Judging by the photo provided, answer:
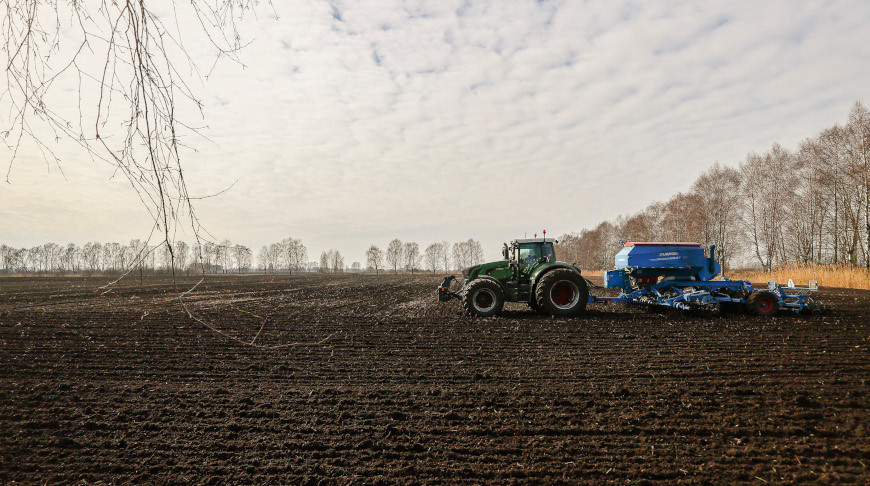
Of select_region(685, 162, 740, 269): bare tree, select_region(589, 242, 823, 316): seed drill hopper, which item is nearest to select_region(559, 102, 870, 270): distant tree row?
select_region(685, 162, 740, 269): bare tree

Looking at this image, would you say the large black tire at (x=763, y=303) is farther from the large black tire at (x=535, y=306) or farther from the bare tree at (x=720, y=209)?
the bare tree at (x=720, y=209)

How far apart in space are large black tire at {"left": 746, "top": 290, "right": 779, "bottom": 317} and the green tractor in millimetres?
4397

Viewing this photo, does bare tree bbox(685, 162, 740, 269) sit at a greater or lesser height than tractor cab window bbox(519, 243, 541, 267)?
greater

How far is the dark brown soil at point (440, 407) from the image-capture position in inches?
157

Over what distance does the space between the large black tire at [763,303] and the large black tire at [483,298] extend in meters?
6.67

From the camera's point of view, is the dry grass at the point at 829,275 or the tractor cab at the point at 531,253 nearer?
the tractor cab at the point at 531,253

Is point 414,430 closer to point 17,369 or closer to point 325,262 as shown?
point 17,369

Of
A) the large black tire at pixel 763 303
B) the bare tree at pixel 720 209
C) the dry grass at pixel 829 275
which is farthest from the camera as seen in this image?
the bare tree at pixel 720 209

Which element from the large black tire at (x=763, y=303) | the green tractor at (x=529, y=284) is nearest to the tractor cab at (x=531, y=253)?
the green tractor at (x=529, y=284)

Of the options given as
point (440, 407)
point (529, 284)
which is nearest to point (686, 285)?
point (529, 284)

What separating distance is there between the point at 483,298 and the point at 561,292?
2.17 metres

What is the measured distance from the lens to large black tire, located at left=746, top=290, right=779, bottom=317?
38.0 ft

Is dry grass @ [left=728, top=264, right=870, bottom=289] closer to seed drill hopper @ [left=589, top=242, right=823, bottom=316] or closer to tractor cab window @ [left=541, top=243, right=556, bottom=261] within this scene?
seed drill hopper @ [left=589, top=242, right=823, bottom=316]

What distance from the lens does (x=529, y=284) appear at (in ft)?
40.5
